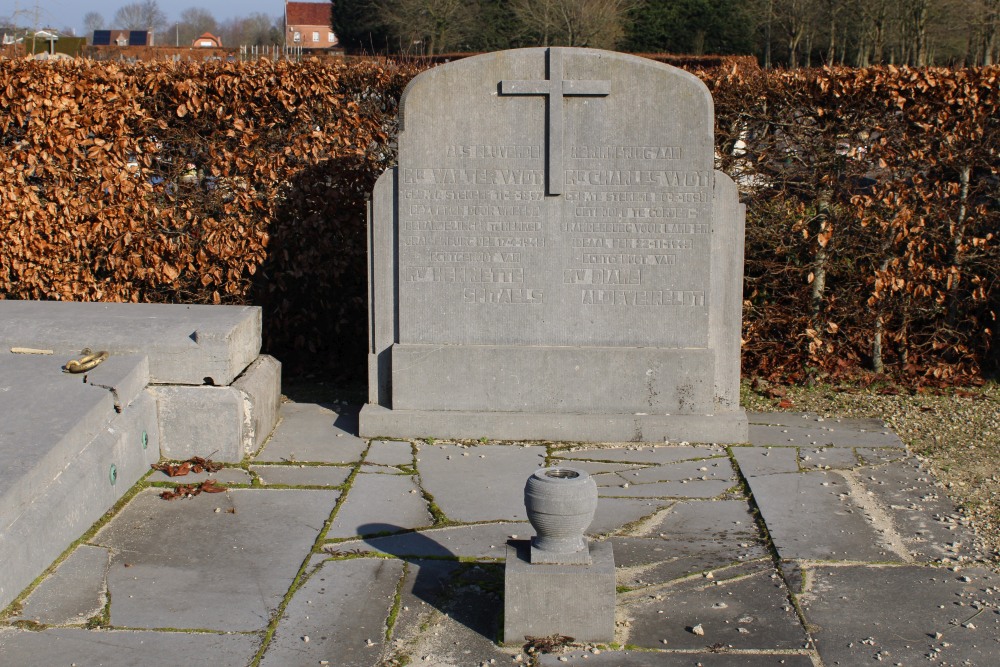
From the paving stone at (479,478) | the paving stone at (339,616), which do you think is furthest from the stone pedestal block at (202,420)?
the paving stone at (339,616)

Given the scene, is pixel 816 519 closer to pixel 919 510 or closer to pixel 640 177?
pixel 919 510

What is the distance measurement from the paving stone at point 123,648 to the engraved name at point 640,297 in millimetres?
3174

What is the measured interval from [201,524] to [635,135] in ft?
11.1

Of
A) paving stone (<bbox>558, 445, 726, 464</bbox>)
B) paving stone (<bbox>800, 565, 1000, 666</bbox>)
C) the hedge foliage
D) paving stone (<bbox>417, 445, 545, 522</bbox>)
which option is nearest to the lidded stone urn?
paving stone (<bbox>800, 565, 1000, 666</bbox>)

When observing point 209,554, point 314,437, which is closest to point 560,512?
point 209,554

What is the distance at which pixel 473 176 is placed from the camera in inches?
248

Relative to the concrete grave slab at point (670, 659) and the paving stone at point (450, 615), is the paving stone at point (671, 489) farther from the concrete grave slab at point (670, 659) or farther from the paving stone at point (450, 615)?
the concrete grave slab at point (670, 659)

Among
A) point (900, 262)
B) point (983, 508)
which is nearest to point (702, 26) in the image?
point (900, 262)

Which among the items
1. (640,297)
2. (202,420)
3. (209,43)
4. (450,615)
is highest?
(209,43)

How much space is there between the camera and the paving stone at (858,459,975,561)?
15.8 feet

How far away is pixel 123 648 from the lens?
3857 millimetres

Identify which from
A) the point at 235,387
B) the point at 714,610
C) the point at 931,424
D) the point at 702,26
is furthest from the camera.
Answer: the point at 702,26

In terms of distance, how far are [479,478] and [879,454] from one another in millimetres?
2466

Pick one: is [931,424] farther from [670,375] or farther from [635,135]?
[635,135]
